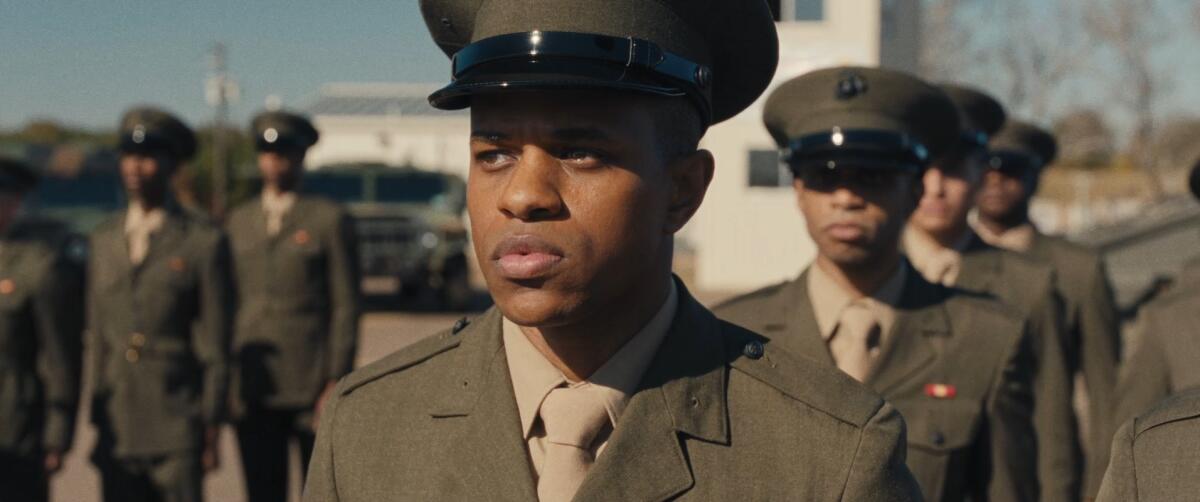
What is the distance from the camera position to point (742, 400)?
93.4 inches

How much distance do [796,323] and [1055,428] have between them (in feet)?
3.55

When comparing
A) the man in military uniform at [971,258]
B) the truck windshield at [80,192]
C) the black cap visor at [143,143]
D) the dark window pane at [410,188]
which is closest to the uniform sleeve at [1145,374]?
the man in military uniform at [971,258]

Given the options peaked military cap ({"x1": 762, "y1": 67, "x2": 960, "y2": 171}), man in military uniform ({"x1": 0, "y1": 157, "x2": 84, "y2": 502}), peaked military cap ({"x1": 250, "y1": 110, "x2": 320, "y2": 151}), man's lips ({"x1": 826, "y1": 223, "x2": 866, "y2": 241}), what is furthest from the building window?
man's lips ({"x1": 826, "y1": 223, "x2": 866, "y2": 241})

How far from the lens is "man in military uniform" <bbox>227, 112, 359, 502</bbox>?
7684 mm

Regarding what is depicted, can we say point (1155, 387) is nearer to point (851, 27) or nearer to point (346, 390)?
point (346, 390)

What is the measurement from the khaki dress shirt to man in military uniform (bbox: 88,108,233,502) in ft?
16.1

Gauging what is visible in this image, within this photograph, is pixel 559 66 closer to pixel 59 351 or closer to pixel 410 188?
pixel 59 351

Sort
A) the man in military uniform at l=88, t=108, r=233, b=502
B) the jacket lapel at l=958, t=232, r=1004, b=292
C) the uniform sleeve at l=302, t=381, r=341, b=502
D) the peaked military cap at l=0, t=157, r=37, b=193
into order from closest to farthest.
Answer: the uniform sleeve at l=302, t=381, r=341, b=502 < the jacket lapel at l=958, t=232, r=1004, b=292 < the man in military uniform at l=88, t=108, r=233, b=502 < the peaked military cap at l=0, t=157, r=37, b=193

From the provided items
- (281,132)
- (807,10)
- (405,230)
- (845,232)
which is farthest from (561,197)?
(807,10)

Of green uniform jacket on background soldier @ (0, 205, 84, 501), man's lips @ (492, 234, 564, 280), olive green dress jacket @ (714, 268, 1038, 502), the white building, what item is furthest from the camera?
the white building

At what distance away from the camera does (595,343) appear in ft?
7.64

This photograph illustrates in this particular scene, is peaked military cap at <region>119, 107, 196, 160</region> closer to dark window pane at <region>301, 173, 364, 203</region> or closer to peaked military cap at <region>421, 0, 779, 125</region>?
peaked military cap at <region>421, 0, 779, 125</region>

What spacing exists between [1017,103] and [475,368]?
41.2 metres

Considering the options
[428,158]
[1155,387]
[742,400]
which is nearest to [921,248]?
[1155,387]
